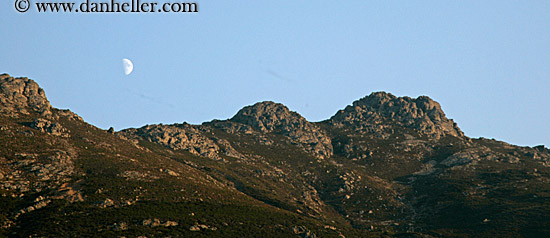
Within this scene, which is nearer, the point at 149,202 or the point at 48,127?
the point at 149,202

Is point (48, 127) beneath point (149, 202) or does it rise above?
above

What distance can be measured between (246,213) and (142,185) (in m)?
29.6

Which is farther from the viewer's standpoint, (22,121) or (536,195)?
(536,195)

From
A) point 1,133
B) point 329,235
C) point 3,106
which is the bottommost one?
point 329,235

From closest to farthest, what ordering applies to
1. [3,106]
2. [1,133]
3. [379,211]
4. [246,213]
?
1. [246,213]
2. [1,133]
3. [3,106]
4. [379,211]

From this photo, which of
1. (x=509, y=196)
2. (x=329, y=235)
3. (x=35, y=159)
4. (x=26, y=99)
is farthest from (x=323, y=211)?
(x=26, y=99)

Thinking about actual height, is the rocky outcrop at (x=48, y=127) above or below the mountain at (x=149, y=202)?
above

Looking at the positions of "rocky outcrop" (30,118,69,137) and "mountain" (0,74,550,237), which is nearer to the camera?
"mountain" (0,74,550,237)

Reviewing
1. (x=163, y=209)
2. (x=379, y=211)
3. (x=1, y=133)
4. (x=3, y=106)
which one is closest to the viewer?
(x=163, y=209)

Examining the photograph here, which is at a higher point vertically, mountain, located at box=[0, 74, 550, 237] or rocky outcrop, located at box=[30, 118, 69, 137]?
rocky outcrop, located at box=[30, 118, 69, 137]

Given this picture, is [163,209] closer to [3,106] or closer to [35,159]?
[35,159]

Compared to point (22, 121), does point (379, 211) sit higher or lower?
lower

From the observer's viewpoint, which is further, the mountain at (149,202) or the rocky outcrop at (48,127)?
the rocky outcrop at (48,127)

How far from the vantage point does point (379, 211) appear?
199125mm
